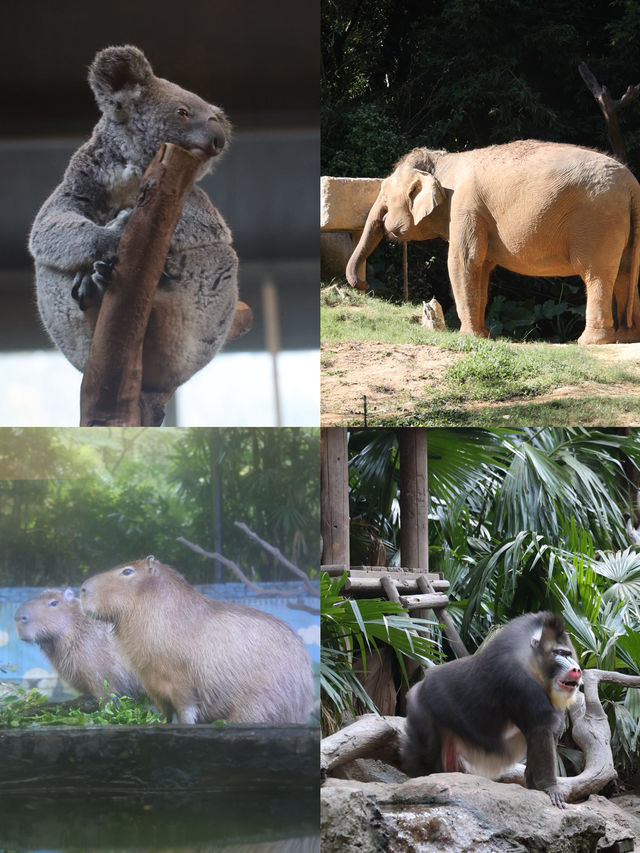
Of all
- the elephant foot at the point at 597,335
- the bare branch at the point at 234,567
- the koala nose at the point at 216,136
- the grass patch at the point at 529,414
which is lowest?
the bare branch at the point at 234,567

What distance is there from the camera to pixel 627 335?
4191mm

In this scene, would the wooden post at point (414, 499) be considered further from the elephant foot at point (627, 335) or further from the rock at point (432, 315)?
the elephant foot at point (627, 335)

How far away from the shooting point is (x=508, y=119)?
418cm

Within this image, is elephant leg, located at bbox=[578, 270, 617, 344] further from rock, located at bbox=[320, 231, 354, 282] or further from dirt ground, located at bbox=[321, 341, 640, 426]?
rock, located at bbox=[320, 231, 354, 282]

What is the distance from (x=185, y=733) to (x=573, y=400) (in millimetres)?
2125

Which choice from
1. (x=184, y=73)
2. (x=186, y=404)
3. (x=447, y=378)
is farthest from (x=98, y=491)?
(x=184, y=73)

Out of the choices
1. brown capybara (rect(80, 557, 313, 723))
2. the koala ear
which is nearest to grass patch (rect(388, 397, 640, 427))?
brown capybara (rect(80, 557, 313, 723))

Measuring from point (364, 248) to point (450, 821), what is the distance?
234 centimetres

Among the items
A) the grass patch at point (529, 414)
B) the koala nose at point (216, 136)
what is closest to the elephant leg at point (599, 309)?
the grass patch at point (529, 414)

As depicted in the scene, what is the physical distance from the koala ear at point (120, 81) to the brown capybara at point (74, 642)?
204 cm

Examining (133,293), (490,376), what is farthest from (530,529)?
(133,293)

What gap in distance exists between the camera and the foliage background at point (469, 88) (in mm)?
4180

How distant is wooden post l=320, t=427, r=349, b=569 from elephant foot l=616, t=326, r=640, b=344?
1.26 meters

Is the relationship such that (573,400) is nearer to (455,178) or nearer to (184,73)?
(455,178)
